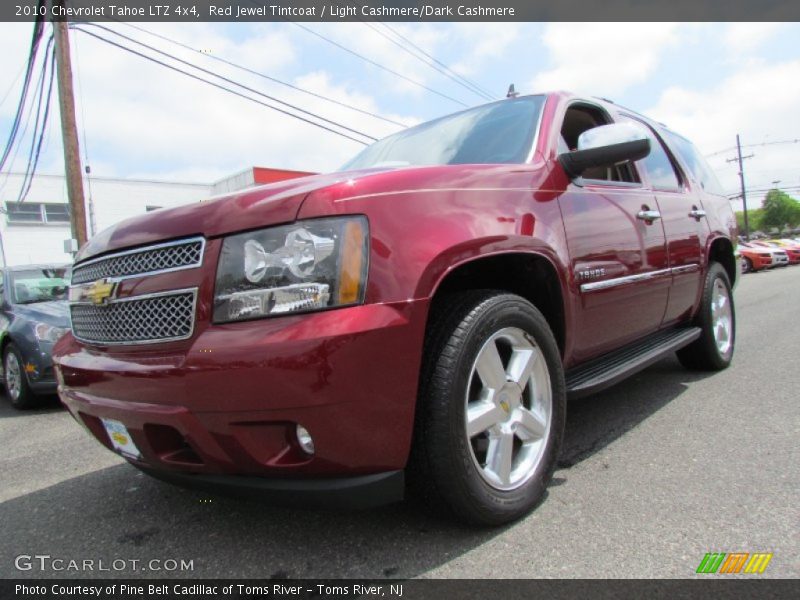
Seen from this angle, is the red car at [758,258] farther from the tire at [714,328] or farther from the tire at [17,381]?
the tire at [17,381]

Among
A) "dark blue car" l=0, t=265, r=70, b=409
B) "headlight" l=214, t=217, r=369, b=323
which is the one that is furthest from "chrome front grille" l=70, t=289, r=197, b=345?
"dark blue car" l=0, t=265, r=70, b=409

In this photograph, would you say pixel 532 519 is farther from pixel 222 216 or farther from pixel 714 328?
Result: pixel 714 328

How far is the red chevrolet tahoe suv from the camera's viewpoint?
1.66m

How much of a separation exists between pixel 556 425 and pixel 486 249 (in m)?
0.81

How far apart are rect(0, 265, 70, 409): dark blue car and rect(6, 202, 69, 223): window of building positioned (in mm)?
20573

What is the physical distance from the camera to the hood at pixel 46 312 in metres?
5.29

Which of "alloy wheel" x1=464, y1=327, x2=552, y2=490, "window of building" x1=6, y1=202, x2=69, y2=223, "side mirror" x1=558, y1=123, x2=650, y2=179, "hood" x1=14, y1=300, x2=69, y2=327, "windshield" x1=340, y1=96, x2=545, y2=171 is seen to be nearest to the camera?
"alloy wheel" x1=464, y1=327, x2=552, y2=490

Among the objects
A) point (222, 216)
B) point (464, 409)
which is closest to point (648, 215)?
point (464, 409)

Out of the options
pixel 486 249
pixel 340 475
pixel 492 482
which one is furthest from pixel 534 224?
pixel 340 475

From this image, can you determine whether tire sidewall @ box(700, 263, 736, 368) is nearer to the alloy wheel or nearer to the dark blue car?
the alloy wheel

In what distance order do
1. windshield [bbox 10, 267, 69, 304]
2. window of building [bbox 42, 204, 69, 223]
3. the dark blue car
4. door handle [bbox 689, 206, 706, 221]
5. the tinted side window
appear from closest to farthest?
the tinted side window, door handle [bbox 689, 206, 706, 221], the dark blue car, windshield [bbox 10, 267, 69, 304], window of building [bbox 42, 204, 69, 223]

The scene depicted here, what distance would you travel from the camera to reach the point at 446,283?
2.17 m

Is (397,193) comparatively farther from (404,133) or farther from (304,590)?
(404,133)

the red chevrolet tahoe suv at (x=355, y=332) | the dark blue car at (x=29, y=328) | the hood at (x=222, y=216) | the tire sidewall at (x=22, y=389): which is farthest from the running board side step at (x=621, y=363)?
the tire sidewall at (x=22, y=389)
